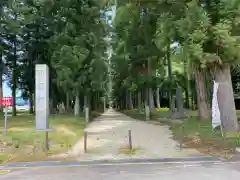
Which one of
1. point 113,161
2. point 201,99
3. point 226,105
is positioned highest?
point 201,99

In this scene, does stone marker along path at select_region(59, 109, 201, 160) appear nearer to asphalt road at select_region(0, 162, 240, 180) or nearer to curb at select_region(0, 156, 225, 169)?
curb at select_region(0, 156, 225, 169)

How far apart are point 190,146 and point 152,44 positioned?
58.8 feet

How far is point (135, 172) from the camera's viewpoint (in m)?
8.57

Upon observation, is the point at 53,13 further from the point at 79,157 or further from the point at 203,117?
the point at 79,157

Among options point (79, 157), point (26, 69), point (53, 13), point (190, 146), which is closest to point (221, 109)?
point (190, 146)

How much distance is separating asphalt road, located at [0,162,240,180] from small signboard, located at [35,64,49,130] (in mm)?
4369

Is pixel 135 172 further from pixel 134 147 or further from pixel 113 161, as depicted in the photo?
pixel 134 147

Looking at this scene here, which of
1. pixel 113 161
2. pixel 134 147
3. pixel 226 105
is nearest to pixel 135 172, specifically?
pixel 113 161

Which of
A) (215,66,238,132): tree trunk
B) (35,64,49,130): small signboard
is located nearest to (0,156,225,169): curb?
(35,64,49,130): small signboard

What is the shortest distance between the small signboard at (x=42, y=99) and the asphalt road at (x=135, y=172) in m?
4.37

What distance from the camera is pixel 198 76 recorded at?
21.8 metres

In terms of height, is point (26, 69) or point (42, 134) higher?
point (26, 69)

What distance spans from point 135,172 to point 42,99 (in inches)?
270

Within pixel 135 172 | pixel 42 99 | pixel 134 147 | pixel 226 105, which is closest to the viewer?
pixel 135 172
